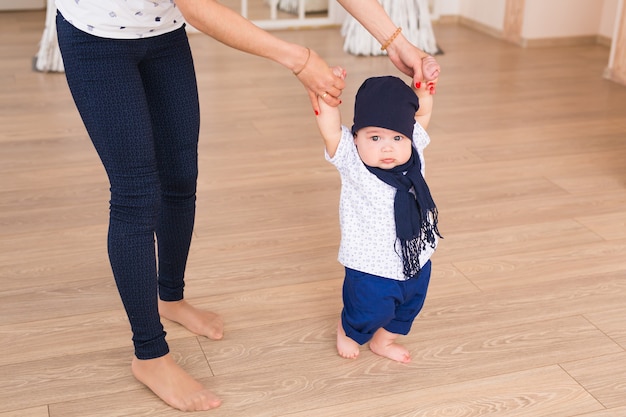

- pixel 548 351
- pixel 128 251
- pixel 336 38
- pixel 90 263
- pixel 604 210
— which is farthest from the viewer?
pixel 336 38

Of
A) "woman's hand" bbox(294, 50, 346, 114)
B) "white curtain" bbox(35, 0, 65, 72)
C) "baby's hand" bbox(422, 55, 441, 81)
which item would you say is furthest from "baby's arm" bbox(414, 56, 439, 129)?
"white curtain" bbox(35, 0, 65, 72)

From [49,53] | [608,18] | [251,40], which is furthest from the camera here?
[608,18]

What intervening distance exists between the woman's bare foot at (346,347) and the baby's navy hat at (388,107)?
0.48m

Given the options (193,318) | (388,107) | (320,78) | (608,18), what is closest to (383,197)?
(388,107)

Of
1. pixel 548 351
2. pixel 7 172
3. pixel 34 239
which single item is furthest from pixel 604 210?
pixel 7 172

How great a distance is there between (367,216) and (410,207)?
0.09 metres

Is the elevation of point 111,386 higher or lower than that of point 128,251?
lower

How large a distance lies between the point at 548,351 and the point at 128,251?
940 mm

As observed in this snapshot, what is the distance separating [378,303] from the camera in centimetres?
164

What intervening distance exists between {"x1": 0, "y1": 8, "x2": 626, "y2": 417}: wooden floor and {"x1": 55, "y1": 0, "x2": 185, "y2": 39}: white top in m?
0.72

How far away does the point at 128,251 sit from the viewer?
4.84 feet

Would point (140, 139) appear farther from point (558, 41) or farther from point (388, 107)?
point (558, 41)

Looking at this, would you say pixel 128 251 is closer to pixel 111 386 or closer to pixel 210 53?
pixel 111 386

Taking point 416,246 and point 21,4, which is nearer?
point 416,246
